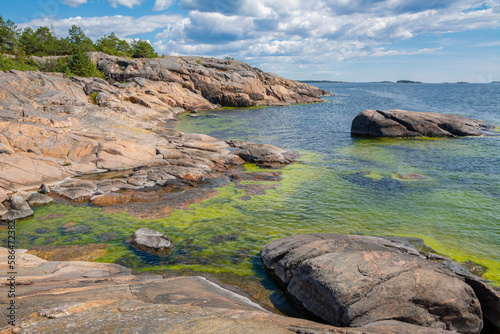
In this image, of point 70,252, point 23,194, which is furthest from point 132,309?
point 23,194

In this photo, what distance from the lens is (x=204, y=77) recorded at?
78.0m

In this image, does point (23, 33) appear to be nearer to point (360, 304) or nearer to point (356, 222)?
point (356, 222)

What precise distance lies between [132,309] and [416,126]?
1715 inches

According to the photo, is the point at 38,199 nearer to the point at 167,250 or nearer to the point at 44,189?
the point at 44,189

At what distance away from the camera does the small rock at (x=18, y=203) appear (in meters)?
18.2

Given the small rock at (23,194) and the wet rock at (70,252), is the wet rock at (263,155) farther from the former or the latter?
the wet rock at (70,252)

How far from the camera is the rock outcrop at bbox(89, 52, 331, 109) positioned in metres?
74.8

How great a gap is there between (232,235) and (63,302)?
9.33m

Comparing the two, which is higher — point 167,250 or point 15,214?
point 15,214

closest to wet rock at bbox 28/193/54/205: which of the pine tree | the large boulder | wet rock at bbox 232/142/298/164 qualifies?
wet rock at bbox 232/142/298/164

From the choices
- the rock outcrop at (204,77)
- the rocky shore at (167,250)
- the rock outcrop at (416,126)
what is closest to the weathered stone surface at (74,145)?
the rocky shore at (167,250)

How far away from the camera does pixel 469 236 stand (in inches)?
627

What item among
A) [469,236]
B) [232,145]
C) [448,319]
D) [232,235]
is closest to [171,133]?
[232,145]

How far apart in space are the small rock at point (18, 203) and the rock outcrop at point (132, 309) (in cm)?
853
